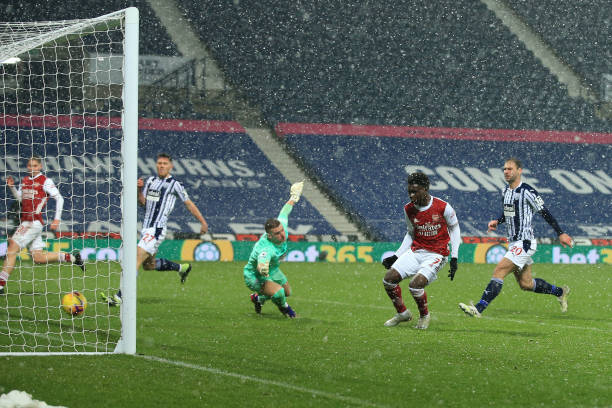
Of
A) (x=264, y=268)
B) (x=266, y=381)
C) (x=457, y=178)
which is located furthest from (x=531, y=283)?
(x=457, y=178)

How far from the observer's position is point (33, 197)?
10570 millimetres

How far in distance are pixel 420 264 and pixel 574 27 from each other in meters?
22.8

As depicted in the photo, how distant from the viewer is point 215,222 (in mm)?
23203

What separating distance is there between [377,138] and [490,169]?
3.67 metres

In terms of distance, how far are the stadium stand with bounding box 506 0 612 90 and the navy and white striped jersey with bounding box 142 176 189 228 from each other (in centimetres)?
2076

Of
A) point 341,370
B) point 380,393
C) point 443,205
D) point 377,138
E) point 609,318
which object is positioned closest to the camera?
point 380,393

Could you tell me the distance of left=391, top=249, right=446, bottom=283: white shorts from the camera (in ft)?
27.2

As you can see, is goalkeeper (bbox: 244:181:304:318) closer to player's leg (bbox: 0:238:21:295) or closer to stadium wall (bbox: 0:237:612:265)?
player's leg (bbox: 0:238:21:295)

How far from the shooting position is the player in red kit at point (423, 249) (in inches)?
324

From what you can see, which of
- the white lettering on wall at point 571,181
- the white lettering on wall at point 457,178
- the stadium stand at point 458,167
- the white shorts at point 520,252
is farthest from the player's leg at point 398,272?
the white lettering on wall at point 571,181

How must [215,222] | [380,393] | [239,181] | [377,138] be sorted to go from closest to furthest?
1. [380,393]
2. [215,222]
3. [239,181]
4. [377,138]

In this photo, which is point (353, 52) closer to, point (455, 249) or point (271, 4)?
point (271, 4)

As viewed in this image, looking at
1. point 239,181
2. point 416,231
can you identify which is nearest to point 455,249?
point 416,231

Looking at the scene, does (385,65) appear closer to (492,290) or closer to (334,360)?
(492,290)
